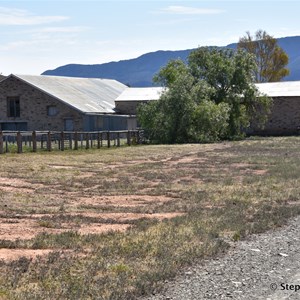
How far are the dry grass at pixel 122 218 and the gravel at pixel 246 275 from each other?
26cm

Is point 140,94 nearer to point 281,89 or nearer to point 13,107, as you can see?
point 13,107

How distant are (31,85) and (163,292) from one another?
2084 inches

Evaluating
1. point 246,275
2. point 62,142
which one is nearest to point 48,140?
point 62,142

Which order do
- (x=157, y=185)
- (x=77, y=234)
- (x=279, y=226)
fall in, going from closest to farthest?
(x=77, y=234), (x=279, y=226), (x=157, y=185)

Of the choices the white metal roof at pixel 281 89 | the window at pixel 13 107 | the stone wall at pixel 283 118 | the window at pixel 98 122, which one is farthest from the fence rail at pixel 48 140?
the white metal roof at pixel 281 89

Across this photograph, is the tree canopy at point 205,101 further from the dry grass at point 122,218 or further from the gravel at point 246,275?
the gravel at point 246,275

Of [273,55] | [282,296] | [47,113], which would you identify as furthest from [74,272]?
[273,55]

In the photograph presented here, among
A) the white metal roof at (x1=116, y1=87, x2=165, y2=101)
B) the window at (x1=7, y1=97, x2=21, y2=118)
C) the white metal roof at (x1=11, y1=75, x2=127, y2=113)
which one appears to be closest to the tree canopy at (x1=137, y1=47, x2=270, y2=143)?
the white metal roof at (x1=11, y1=75, x2=127, y2=113)

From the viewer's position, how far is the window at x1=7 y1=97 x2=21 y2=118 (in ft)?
200

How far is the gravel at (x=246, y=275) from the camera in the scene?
7.70 m

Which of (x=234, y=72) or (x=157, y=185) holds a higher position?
(x=234, y=72)

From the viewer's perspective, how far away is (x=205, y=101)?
47.9 meters

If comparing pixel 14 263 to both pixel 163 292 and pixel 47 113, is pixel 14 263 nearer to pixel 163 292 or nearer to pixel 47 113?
pixel 163 292

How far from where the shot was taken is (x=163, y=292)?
310 inches
